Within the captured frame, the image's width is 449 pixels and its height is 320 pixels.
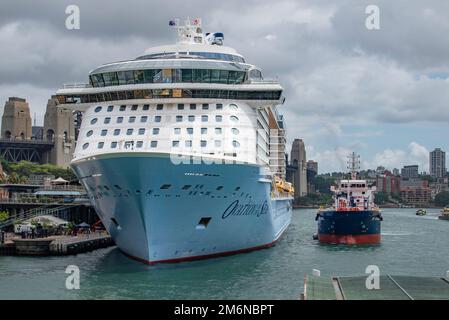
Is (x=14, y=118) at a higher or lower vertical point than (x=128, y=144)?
higher

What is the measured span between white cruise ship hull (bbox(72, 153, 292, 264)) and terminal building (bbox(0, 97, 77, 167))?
111942mm

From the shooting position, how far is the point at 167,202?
36594mm

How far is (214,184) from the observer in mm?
37969

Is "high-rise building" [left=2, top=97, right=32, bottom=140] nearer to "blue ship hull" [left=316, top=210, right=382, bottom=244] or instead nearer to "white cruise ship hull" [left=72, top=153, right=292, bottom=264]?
"blue ship hull" [left=316, top=210, right=382, bottom=244]

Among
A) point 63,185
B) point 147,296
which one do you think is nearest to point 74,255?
point 147,296

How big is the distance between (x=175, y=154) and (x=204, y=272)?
269 inches

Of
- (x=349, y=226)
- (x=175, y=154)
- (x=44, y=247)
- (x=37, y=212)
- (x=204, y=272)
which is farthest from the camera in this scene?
(x=37, y=212)

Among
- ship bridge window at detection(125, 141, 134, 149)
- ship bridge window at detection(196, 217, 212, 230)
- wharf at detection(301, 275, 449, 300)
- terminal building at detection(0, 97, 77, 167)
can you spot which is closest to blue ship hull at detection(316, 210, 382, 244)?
ship bridge window at detection(196, 217, 212, 230)

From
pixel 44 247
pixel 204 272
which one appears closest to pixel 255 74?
pixel 204 272

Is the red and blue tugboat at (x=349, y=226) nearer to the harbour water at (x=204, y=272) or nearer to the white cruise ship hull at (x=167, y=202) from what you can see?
the harbour water at (x=204, y=272)

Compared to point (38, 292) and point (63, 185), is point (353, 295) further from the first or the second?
point (63, 185)

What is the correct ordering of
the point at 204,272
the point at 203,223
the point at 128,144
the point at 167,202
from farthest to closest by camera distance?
the point at 128,144, the point at 203,223, the point at 204,272, the point at 167,202

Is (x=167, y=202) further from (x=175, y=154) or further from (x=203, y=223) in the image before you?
(x=203, y=223)

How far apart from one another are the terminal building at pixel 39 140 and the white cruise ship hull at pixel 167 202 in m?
112
